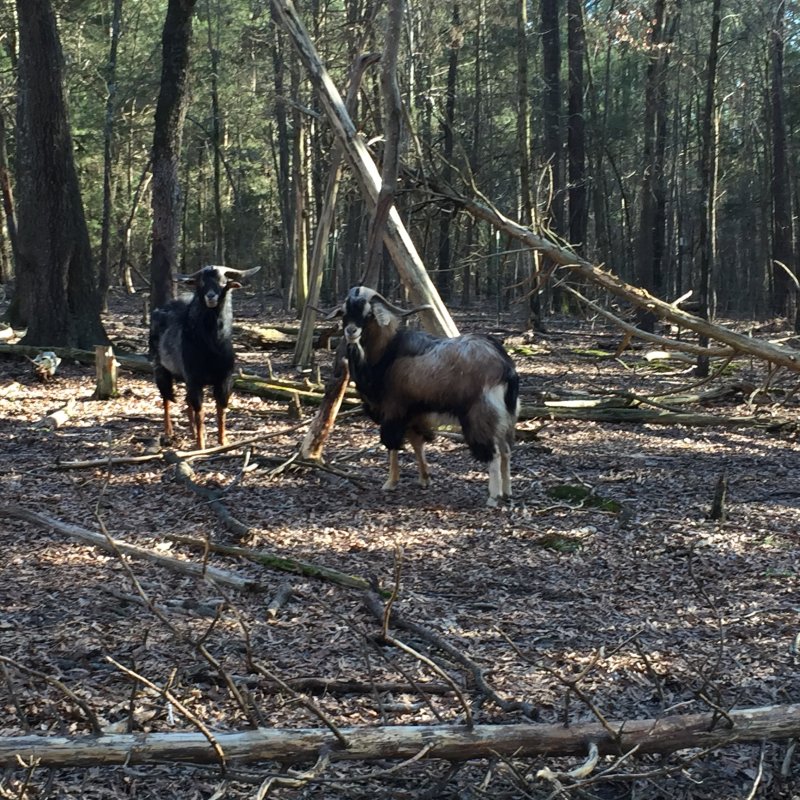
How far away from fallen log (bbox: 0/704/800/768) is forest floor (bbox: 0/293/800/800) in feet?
0.30

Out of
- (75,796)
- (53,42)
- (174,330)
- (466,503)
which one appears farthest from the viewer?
(53,42)

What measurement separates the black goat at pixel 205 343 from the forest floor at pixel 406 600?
0.66m

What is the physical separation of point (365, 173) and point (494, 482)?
448cm

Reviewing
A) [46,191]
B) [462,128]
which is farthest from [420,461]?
[462,128]

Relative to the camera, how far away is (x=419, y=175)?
38.2 ft

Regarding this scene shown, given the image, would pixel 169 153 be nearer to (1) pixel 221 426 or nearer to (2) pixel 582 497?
(1) pixel 221 426

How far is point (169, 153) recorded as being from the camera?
51.9 feet

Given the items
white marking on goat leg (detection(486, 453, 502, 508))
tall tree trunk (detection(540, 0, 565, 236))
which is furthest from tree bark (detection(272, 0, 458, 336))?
tall tree trunk (detection(540, 0, 565, 236))

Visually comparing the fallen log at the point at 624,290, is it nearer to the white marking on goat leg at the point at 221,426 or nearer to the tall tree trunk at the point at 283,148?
the white marking on goat leg at the point at 221,426

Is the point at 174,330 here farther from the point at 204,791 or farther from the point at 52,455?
the point at 204,791

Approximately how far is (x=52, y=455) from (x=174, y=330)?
1916 mm

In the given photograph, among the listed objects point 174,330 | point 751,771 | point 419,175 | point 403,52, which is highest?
point 403,52

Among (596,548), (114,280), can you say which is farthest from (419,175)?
(114,280)

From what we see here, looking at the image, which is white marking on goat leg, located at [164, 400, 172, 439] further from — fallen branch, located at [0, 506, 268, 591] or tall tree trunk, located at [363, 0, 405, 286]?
fallen branch, located at [0, 506, 268, 591]
